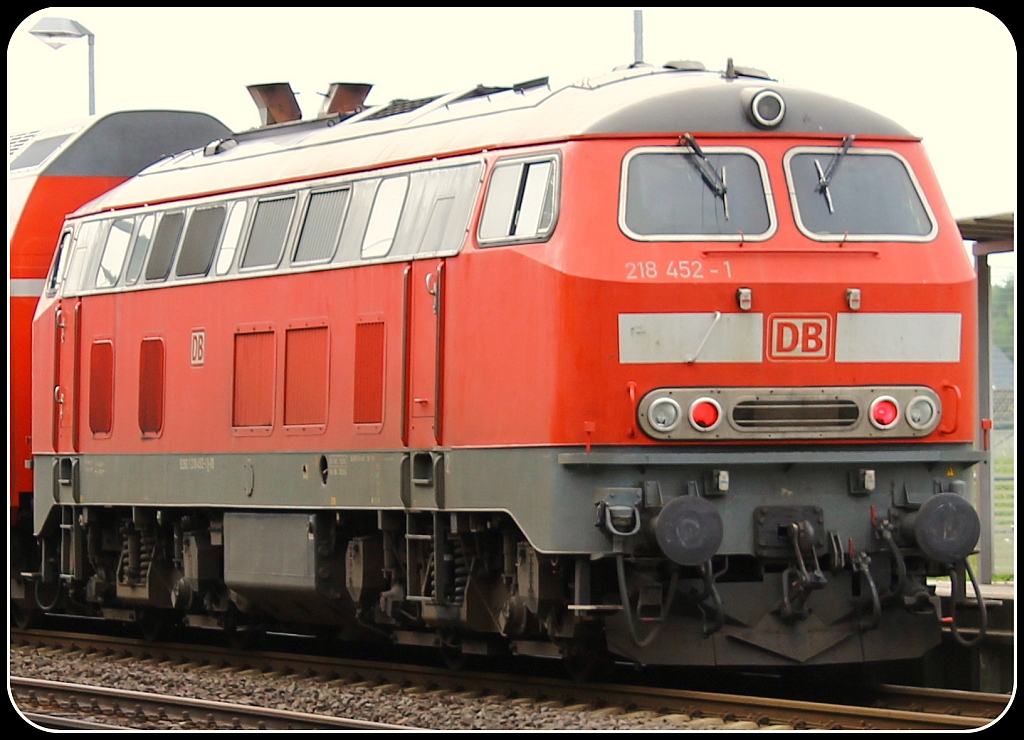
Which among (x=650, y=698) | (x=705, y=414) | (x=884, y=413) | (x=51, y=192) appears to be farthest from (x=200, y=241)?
(x=884, y=413)

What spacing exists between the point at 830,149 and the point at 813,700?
169 inches

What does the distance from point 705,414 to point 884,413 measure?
1356 millimetres

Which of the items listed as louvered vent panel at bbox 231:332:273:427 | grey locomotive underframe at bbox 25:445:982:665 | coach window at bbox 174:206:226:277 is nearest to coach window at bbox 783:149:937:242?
grey locomotive underframe at bbox 25:445:982:665

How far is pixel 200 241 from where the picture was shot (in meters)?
17.0

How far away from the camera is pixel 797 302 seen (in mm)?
12984

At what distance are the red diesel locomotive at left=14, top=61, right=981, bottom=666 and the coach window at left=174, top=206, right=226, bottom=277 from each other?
5.51 ft

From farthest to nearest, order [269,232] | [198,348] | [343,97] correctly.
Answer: [343,97], [198,348], [269,232]

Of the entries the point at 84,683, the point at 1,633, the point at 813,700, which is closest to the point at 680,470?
the point at 813,700

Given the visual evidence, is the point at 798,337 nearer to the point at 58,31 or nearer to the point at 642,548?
the point at 642,548

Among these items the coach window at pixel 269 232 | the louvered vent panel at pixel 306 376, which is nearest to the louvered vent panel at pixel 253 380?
the louvered vent panel at pixel 306 376

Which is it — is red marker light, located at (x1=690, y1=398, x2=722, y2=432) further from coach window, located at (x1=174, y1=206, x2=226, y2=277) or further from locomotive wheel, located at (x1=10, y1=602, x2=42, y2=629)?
locomotive wheel, located at (x1=10, y1=602, x2=42, y2=629)

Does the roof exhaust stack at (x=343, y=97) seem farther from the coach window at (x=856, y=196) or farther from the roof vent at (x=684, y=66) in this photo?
the coach window at (x=856, y=196)

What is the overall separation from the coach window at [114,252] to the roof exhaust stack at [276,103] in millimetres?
1920

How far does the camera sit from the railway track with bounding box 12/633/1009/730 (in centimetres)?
1236
